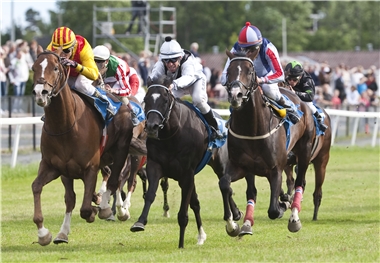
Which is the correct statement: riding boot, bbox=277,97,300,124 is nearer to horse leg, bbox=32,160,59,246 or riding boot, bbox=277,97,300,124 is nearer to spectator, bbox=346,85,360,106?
horse leg, bbox=32,160,59,246

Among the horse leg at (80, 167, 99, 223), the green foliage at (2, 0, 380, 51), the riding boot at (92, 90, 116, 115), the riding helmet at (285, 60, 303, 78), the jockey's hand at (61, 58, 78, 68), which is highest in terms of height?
the jockey's hand at (61, 58, 78, 68)

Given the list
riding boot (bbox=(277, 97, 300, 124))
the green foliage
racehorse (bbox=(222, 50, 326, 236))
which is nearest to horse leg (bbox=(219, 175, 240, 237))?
racehorse (bbox=(222, 50, 326, 236))

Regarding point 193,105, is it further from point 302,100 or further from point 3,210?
point 3,210

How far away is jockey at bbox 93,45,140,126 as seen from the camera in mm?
11173

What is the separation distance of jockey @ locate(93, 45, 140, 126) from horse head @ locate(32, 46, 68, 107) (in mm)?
1961

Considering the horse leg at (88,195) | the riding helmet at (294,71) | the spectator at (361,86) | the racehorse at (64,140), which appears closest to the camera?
the racehorse at (64,140)

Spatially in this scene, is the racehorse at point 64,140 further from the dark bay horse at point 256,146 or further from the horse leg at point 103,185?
the dark bay horse at point 256,146

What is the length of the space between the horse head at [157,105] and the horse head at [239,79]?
0.64 meters

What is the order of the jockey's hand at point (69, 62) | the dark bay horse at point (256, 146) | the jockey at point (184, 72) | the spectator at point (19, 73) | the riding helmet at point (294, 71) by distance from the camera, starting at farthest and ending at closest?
the spectator at point (19, 73), the riding helmet at point (294, 71), the jockey at point (184, 72), the dark bay horse at point (256, 146), the jockey's hand at point (69, 62)

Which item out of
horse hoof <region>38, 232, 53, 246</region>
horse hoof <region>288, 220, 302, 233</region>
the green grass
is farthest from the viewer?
horse hoof <region>288, 220, 302, 233</region>

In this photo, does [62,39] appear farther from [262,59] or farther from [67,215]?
[262,59]

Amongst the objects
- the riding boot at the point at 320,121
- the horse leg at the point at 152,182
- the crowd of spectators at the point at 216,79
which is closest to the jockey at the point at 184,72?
the horse leg at the point at 152,182

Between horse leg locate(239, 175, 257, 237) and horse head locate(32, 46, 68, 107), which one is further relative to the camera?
horse leg locate(239, 175, 257, 237)

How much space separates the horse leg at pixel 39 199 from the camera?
9023 millimetres
